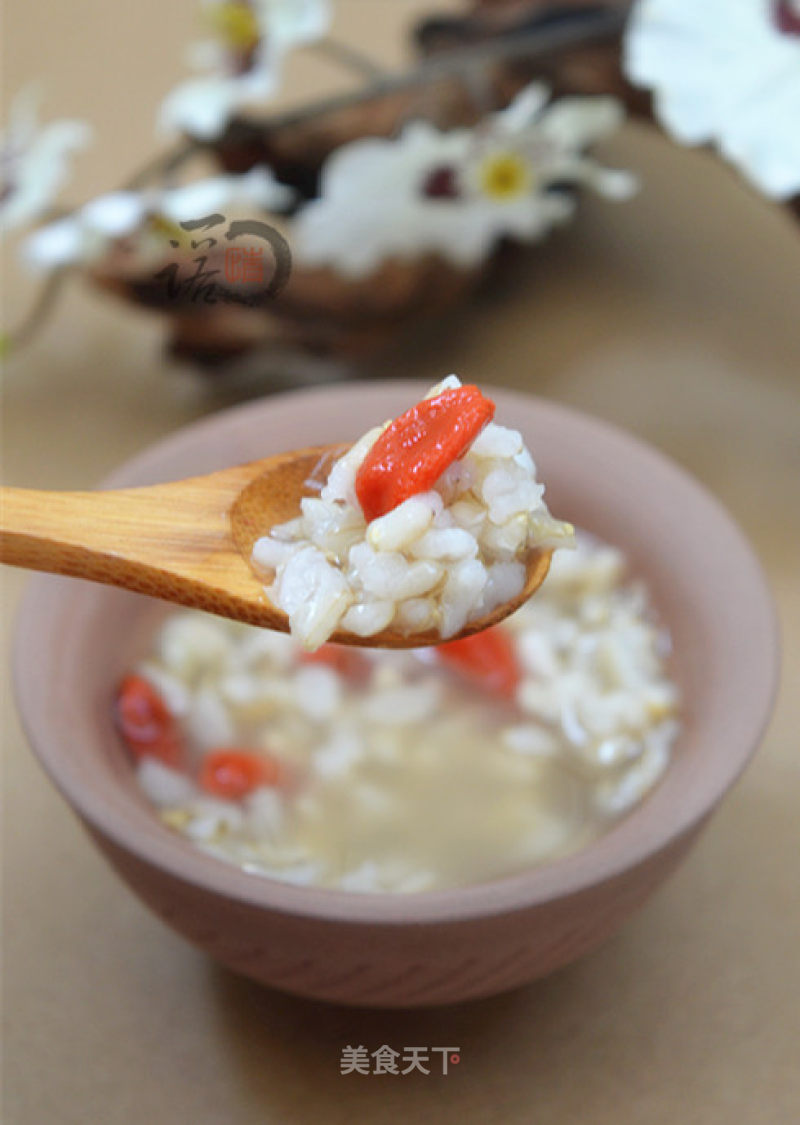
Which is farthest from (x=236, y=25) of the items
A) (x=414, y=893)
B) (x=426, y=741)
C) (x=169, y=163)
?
(x=414, y=893)

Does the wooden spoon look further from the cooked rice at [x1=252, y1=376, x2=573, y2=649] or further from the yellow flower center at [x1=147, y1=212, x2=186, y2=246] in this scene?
the yellow flower center at [x1=147, y1=212, x2=186, y2=246]

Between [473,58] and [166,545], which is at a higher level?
[473,58]

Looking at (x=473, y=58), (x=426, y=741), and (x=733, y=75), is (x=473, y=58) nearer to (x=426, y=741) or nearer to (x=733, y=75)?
(x=733, y=75)

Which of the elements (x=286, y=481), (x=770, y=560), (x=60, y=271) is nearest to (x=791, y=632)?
(x=770, y=560)

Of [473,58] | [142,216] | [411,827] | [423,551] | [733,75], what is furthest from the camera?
[473,58]

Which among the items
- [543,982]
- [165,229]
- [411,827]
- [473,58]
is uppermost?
[473,58]

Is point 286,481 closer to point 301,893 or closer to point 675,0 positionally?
point 301,893
